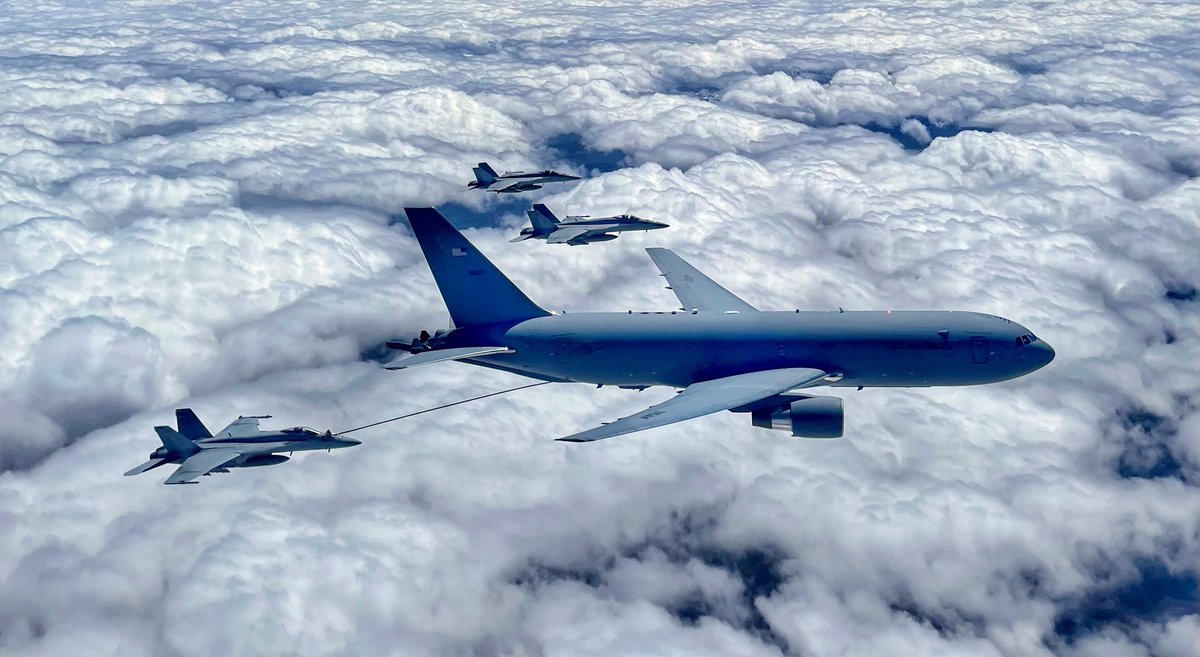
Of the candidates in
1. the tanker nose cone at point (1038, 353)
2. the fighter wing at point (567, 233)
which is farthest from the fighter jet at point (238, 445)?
the tanker nose cone at point (1038, 353)

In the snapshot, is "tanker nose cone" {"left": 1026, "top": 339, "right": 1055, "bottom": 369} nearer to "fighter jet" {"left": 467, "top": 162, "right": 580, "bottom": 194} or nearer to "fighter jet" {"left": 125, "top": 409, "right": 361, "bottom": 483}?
"fighter jet" {"left": 125, "top": 409, "right": 361, "bottom": 483}

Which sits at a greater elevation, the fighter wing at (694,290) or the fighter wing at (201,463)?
the fighter wing at (694,290)

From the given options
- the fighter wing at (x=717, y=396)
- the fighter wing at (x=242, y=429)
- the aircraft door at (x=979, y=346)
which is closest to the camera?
the fighter wing at (x=717, y=396)

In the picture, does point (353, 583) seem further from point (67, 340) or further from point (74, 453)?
point (67, 340)

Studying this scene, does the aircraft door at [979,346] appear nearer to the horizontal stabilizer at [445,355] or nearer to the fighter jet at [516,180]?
the horizontal stabilizer at [445,355]

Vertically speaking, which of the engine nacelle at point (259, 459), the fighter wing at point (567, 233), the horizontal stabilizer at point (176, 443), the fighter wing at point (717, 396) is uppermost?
the fighter wing at point (717, 396)

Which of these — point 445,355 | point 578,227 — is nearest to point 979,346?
point 445,355

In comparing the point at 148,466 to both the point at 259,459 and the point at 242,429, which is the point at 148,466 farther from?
the point at 242,429
